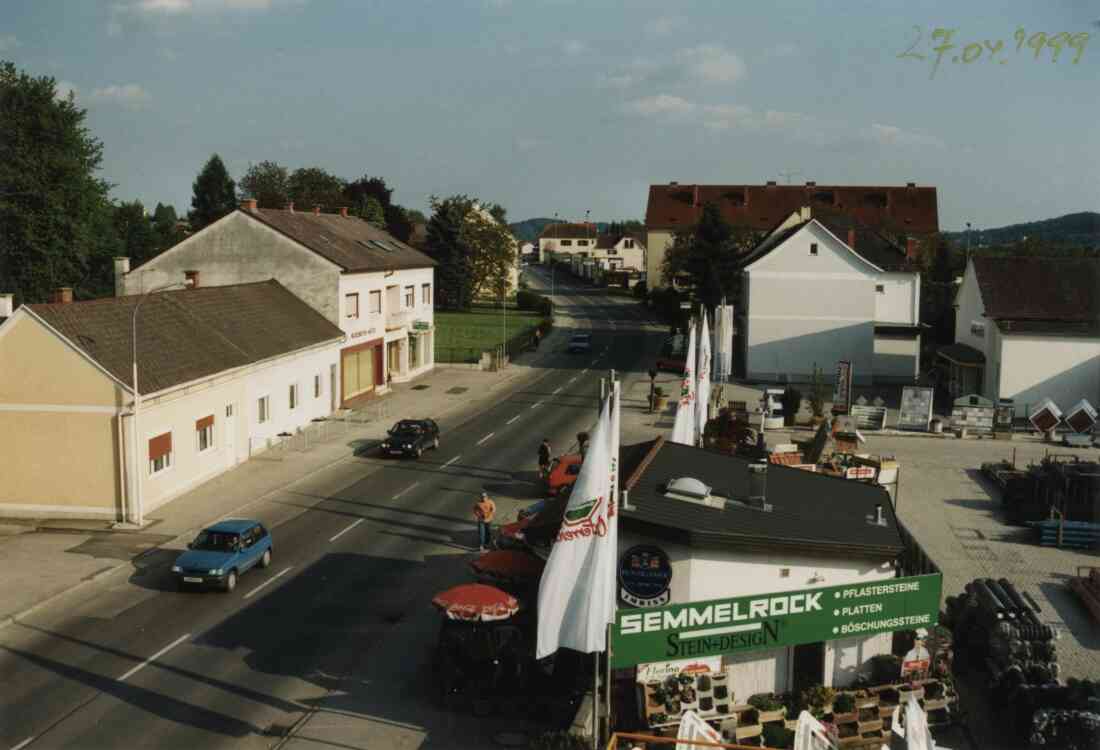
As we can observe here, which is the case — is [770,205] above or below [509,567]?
above

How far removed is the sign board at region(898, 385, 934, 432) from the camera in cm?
4534

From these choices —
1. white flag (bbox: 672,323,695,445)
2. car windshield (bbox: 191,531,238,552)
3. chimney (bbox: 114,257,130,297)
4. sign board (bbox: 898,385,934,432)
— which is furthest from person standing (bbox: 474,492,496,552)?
chimney (bbox: 114,257,130,297)

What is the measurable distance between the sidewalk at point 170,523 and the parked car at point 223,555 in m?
2.45

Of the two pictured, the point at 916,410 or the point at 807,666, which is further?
the point at 916,410

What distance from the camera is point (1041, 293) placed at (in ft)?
163

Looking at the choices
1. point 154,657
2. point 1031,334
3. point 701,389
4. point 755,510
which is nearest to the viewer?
point 755,510

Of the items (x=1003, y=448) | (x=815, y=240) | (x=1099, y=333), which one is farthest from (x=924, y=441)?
(x=815, y=240)

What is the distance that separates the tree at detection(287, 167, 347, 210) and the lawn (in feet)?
72.1

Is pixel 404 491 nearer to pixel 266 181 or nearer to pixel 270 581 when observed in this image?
pixel 270 581

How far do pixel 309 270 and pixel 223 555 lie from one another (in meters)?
26.3

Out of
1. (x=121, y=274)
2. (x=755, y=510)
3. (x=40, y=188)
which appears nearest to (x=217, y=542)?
(x=755, y=510)

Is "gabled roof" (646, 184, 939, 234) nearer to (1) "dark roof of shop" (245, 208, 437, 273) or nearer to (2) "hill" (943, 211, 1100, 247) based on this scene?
(2) "hill" (943, 211, 1100, 247)

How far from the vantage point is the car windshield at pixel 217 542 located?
2394 centimetres

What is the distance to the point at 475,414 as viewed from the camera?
48375 millimetres
